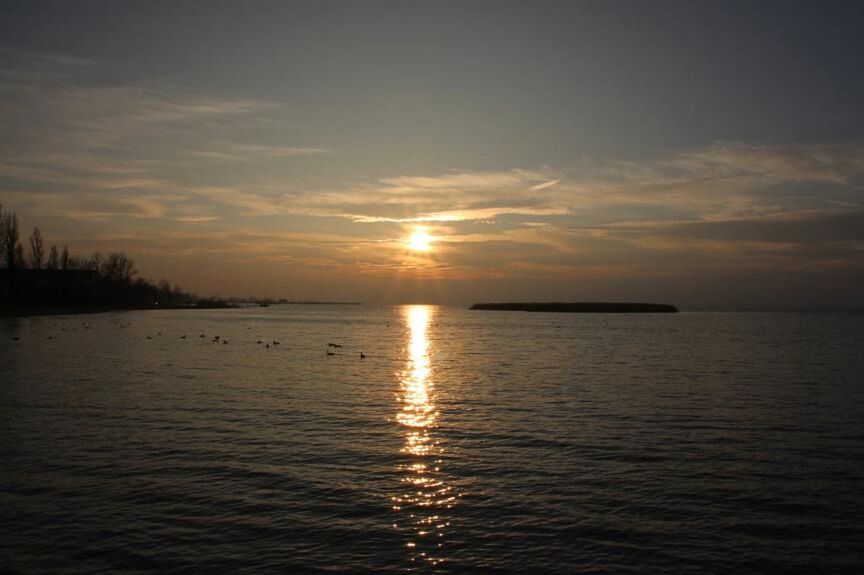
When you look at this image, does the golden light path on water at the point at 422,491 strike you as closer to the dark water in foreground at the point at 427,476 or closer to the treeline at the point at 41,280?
the dark water in foreground at the point at 427,476

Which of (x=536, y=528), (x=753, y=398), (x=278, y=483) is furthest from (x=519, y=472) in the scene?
(x=753, y=398)

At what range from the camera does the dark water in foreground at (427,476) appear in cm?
1325

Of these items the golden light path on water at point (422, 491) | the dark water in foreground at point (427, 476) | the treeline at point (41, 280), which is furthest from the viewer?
the treeline at point (41, 280)

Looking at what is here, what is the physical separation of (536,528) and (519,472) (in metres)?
4.61

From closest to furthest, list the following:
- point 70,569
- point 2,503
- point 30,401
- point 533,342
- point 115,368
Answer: point 70,569 → point 2,503 → point 30,401 → point 115,368 → point 533,342

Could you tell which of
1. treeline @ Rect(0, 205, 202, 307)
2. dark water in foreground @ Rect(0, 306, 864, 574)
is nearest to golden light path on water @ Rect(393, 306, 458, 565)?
dark water in foreground @ Rect(0, 306, 864, 574)

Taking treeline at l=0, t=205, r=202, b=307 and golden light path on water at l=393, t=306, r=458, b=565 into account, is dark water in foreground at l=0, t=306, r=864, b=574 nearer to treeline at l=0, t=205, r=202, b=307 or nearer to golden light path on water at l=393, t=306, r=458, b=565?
golden light path on water at l=393, t=306, r=458, b=565

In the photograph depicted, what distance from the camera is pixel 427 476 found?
1881 centimetres

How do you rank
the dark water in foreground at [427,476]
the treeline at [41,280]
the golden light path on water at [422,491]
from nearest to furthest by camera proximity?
the dark water in foreground at [427,476] → the golden light path on water at [422,491] → the treeline at [41,280]

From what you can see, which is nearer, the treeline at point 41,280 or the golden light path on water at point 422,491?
the golden light path on water at point 422,491

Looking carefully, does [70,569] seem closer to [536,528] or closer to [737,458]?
[536,528]

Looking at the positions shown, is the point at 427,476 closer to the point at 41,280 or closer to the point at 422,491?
the point at 422,491

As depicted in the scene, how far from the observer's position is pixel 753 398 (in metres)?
34.6

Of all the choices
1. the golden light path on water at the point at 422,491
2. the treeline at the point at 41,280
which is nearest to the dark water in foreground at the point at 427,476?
the golden light path on water at the point at 422,491
